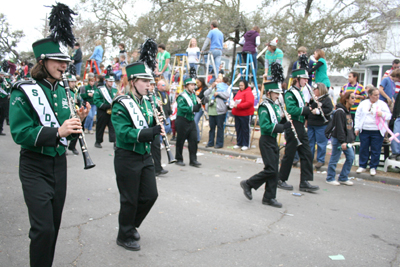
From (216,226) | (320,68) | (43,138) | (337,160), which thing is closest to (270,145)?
(216,226)

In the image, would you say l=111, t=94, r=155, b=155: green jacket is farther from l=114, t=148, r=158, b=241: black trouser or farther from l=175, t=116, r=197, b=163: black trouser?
l=175, t=116, r=197, b=163: black trouser

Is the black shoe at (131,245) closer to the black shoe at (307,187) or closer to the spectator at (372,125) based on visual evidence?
the black shoe at (307,187)

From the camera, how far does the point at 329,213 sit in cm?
554

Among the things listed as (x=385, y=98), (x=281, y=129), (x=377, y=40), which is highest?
(x=377, y=40)

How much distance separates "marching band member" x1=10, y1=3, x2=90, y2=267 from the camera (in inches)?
113

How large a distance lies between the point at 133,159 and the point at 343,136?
491 centimetres

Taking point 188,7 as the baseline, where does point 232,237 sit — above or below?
below

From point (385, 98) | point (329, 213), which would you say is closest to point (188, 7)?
point (385, 98)

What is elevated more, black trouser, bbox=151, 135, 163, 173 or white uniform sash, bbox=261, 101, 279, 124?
white uniform sash, bbox=261, 101, 279, 124

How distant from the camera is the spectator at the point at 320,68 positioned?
9.68 metres

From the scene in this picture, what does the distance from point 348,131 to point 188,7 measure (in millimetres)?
15640

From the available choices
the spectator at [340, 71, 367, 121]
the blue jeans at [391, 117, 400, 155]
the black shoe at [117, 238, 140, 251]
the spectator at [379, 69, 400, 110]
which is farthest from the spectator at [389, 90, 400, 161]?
the black shoe at [117, 238, 140, 251]

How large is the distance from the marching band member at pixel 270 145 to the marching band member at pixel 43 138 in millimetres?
3445

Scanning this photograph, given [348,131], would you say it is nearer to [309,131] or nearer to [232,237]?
[309,131]
